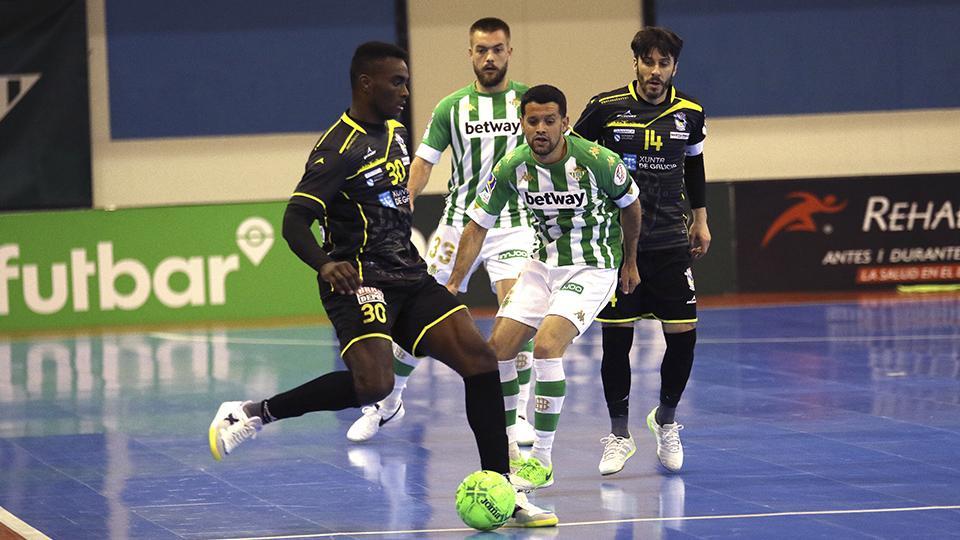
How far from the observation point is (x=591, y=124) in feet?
27.5

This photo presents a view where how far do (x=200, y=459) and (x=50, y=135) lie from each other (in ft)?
36.8

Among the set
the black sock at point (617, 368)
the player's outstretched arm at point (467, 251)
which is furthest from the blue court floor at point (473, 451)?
the player's outstretched arm at point (467, 251)

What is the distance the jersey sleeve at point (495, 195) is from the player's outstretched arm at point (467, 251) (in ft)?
0.20

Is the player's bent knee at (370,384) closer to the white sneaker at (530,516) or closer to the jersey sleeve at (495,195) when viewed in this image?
the white sneaker at (530,516)

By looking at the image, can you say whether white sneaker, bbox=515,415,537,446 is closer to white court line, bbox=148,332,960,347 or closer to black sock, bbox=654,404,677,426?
black sock, bbox=654,404,677,426

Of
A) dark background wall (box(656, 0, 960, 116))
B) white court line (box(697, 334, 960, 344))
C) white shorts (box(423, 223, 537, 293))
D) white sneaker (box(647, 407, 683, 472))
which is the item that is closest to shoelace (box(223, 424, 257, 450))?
white sneaker (box(647, 407, 683, 472))

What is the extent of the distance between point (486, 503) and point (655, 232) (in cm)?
229

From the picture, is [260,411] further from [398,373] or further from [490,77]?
[490,77]

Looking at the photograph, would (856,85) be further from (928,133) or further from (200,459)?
(200,459)

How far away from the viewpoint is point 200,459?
8852mm

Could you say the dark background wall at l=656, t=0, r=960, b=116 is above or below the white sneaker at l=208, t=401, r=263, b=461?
above

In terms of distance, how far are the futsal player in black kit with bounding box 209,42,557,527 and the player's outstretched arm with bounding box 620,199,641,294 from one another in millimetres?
1172

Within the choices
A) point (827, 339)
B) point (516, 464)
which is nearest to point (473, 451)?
point (516, 464)

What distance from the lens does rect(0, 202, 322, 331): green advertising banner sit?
1722cm
